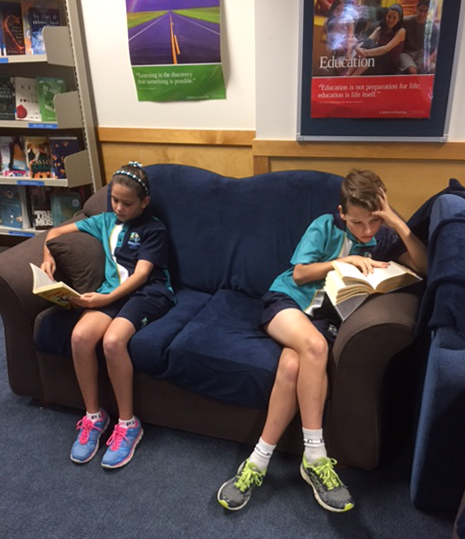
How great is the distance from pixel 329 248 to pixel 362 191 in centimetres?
25

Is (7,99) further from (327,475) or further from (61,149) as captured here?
(327,475)

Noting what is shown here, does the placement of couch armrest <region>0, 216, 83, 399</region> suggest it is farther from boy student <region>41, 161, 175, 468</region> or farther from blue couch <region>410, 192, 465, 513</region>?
blue couch <region>410, 192, 465, 513</region>

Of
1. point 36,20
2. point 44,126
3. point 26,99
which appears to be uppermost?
point 36,20

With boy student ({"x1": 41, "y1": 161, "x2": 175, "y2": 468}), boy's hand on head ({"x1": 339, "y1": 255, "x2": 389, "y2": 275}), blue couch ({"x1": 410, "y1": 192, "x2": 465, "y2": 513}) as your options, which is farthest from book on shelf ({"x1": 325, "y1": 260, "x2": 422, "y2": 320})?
boy student ({"x1": 41, "y1": 161, "x2": 175, "y2": 468})

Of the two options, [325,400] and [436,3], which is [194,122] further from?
[325,400]

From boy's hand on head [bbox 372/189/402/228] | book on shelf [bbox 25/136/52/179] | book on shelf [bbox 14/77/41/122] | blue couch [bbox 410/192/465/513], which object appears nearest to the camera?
blue couch [bbox 410/192/465/513]

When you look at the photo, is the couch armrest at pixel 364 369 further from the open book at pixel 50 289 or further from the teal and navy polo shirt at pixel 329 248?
the open book at pixel 50 289

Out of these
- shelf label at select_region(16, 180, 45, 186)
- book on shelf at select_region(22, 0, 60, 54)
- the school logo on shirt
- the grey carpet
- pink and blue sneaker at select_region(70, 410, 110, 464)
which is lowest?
the grey carpet

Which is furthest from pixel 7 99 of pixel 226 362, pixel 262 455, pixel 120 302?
pixel 262 455

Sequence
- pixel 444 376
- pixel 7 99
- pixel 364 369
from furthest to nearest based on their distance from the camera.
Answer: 1. pixel 7 99
2. pixel 364 369
3. pixel 444 376

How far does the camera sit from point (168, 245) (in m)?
2.15

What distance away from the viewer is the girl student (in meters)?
1.82

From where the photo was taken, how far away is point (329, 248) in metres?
1.73

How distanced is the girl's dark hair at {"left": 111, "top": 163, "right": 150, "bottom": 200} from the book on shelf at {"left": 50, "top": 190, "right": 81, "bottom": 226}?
875 millimetres
